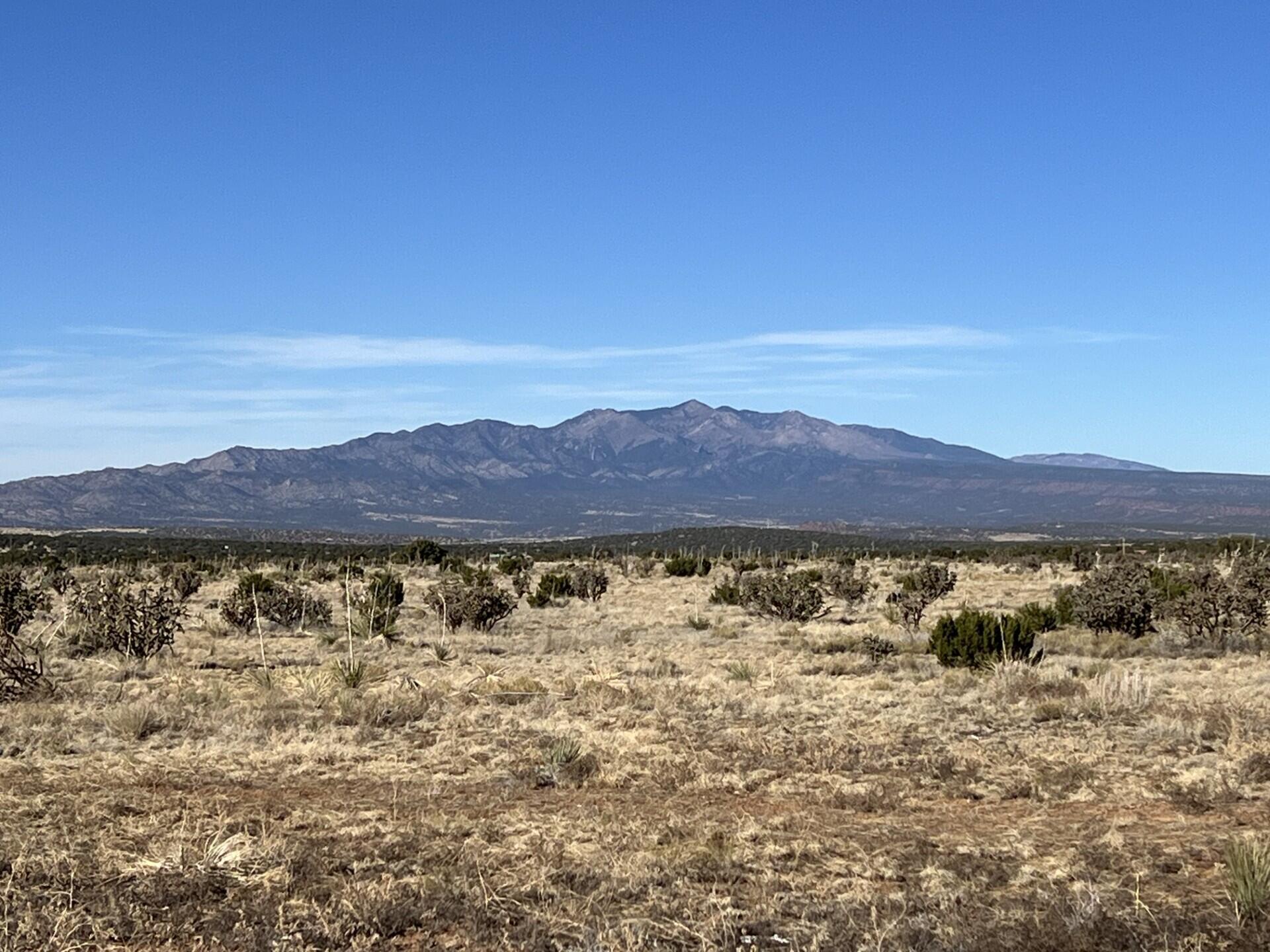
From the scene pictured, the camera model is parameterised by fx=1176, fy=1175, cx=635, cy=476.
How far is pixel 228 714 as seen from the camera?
13.6m

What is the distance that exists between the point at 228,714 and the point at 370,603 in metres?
13.5

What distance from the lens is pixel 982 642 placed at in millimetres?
18609

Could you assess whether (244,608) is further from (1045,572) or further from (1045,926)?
(1045,572)

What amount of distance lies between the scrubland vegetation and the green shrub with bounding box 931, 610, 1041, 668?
6 cm

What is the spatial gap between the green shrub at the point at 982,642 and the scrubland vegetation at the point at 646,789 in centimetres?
6

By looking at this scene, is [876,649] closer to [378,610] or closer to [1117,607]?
[1117,607]

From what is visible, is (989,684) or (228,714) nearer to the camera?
(228,714)

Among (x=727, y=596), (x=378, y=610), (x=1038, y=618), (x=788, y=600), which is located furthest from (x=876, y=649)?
(x=727, y=596)

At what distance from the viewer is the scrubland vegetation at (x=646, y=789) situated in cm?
692

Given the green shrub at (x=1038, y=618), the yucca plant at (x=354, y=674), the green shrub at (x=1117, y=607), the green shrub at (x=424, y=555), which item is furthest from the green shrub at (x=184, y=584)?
the green shrub at (x=1117, y=607)

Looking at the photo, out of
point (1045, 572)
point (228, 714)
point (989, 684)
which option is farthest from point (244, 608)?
point (1045, 572)

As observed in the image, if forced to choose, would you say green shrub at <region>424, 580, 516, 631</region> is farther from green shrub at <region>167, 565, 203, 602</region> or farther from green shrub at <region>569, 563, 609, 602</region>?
green shrub at <region>167, 565, 203, 602</region>

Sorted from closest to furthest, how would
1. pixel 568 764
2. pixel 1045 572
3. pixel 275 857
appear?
pixel 275 857, pixel 568 764, pixel 1045 572

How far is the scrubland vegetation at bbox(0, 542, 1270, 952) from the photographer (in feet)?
22.7
